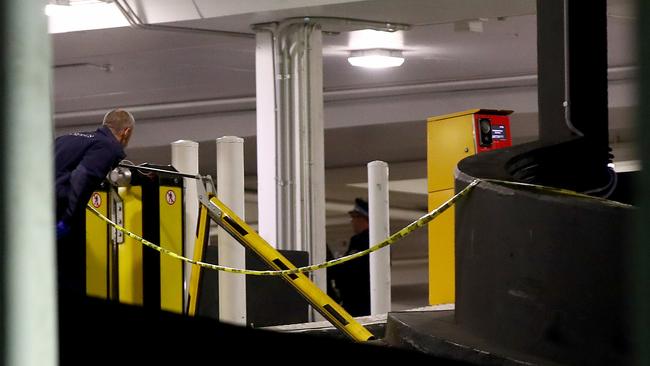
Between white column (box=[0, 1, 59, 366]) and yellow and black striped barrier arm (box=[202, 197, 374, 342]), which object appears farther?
yellow and black striped barrier arm (box=[202, 197, 374, 342])

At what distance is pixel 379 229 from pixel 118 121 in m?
3.60

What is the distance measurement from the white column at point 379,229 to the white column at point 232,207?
58.7 inches

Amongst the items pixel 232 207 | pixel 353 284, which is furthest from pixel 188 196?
pixel 353 284

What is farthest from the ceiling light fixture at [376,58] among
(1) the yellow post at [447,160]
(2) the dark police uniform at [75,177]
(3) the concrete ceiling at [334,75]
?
(2) the dark police uniform at [75,177]

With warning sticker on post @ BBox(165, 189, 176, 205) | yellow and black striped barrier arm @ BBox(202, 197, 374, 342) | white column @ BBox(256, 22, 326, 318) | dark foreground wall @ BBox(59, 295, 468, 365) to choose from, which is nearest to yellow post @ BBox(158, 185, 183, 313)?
warning sticker on post @ BBox(165, 189, 176, 205)

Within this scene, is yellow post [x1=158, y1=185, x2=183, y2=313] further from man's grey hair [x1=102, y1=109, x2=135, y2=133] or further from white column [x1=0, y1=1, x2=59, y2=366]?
white column [x1=0, y1=1, x2=59, y2=366]

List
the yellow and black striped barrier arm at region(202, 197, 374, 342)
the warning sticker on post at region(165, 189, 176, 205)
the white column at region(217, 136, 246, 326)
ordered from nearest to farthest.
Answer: the yellow and black striped barrier arm at region(202, 197, 374, 342)
the warning sticker on post at region(165, 189, 176, 205)
the white column at region(217, 136, 246, 326)

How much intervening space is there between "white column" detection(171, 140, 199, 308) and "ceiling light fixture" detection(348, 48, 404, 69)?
511 centimetres

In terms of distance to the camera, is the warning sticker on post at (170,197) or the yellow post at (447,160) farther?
the yellow post at (447,160)

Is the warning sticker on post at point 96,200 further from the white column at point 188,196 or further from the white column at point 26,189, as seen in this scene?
the white column at point 26,189

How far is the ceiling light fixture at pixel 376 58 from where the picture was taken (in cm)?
1484

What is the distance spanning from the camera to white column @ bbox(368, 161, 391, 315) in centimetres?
1123

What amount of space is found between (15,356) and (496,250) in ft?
13.1

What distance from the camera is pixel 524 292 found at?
17.7 feet
